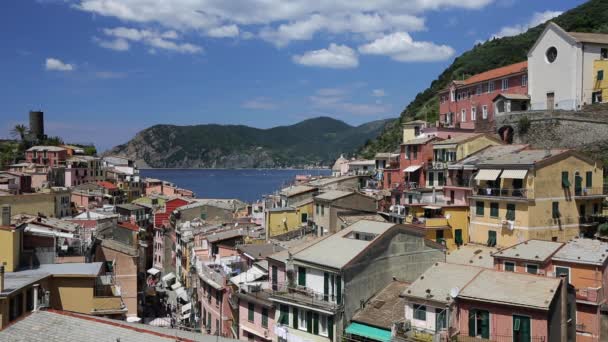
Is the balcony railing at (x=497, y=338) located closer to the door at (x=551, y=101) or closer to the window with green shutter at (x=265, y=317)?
the window with green shutter at (x=265, y=317)

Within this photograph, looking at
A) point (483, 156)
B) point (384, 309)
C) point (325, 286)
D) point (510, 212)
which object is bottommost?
point (384, 309)

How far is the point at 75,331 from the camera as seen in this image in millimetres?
19750

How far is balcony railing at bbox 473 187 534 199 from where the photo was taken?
3697 cm

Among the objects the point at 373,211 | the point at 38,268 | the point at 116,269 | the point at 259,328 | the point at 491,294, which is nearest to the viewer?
the point at 491,294

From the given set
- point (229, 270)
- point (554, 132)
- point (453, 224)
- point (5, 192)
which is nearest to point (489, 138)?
point (554, 132)

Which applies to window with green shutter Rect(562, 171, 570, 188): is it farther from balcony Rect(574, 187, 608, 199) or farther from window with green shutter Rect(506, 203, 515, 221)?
window with green shutter Rect(506, 203, 515, 221)

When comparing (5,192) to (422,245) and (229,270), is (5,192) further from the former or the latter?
(422,245)

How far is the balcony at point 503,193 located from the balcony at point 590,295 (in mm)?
9423

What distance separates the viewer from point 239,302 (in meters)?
35.9

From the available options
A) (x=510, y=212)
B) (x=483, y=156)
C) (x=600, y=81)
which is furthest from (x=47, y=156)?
(x=600, y=81)

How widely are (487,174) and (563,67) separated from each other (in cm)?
1908

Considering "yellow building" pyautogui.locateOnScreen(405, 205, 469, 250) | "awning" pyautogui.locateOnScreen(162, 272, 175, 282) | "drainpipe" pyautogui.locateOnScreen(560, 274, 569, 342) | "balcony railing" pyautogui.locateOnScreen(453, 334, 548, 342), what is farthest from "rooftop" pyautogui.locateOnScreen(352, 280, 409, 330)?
"awning" pyautogui.locateOnScreen(162, 272, 175, 282)

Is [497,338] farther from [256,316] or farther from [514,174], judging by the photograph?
[514,174]

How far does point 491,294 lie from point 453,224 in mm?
17399
